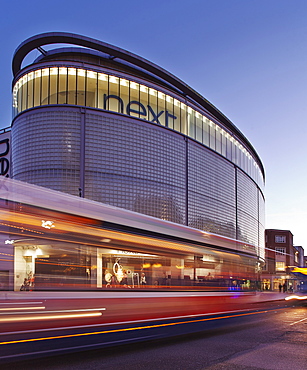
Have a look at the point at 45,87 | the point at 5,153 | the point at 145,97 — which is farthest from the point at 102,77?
the point at 5,153

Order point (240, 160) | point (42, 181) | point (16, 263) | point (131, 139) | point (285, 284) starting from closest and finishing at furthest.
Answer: point (16, 263) → point (285, 284) → point (42, 181) → point (131, 139) → point (240, 160)

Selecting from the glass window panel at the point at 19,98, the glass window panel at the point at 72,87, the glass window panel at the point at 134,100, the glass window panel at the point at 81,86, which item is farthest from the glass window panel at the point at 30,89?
the glass window panel at the point at 134,100

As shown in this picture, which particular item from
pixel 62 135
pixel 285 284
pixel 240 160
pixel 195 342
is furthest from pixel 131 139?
pixel 195 342

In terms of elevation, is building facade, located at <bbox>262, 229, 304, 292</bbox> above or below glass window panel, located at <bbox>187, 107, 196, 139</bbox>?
below

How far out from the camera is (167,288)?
11.3 meters

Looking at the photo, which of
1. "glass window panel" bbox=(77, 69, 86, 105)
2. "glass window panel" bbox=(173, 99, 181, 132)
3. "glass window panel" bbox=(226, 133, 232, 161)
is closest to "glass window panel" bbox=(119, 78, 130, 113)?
"glass window panel" bbox=(77, 69, 86, 105)

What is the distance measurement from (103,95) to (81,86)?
2.07m

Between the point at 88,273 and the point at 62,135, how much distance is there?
2836 cm

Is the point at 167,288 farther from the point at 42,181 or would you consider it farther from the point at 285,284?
the point at 42,181

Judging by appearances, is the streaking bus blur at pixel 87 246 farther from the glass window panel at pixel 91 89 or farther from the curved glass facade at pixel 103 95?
the curved glass facade at pixel 103 95

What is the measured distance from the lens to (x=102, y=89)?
38469mm

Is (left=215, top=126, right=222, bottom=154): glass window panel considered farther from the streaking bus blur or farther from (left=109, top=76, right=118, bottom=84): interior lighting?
the streaking bus blur

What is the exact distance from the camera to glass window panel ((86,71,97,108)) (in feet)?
123

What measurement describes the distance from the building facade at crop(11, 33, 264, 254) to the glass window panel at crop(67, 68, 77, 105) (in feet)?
0.29
